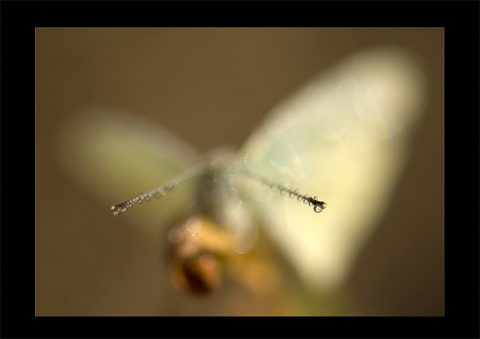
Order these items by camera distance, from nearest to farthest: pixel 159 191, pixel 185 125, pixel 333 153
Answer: pixel 159 191 < pixel 333 153 < pixel 185 125

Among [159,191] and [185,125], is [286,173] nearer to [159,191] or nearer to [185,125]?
[159,191]

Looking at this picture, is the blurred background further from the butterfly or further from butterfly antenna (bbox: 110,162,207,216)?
butterfly antenna (bbox: 110,162,207,216)

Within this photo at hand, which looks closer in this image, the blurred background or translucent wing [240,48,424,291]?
translucent wing [240,48,424,291]

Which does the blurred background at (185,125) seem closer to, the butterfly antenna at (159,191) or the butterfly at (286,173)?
the butterfly at (286,173)

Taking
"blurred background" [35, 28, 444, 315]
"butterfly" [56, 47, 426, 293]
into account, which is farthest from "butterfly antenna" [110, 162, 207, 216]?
"blurred background" [35, 28, 444, 315]

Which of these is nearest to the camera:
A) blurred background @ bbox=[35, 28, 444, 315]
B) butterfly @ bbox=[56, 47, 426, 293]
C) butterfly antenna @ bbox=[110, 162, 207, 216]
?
butterfly antenna @ bbox=[110, 162, 207, 216]

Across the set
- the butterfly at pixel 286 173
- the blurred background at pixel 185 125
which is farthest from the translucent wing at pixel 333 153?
the blurred background at pixel 185 125

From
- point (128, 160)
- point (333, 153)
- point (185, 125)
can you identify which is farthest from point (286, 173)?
point (185, 125)
